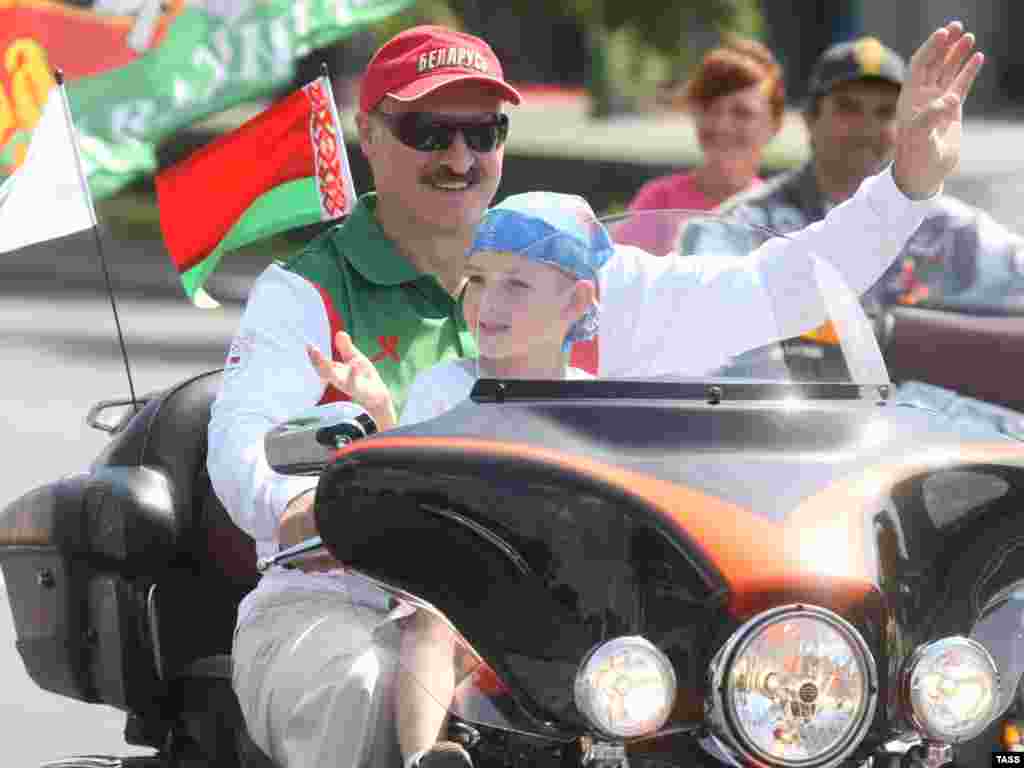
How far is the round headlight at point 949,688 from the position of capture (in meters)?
2.96

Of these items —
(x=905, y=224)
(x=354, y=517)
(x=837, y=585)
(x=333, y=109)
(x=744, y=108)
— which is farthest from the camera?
(x=744, y=108)

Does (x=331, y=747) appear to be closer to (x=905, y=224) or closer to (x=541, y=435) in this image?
(x=541, y=435)

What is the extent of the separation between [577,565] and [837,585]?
30cm

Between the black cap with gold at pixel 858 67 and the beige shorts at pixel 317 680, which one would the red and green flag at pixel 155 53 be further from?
the beige shorts at pixel 317 680

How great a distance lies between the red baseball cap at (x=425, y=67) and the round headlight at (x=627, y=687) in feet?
4.92

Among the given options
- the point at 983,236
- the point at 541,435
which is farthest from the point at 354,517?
the point at 983,236

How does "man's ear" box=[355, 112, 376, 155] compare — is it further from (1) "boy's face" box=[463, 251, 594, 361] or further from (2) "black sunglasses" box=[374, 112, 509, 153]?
(1) "boy's face" box=[463, 251, 594, 361]

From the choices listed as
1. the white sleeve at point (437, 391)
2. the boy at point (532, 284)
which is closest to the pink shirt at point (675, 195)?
the white sleeve at point (437, 391)

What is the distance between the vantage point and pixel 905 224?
160 inches

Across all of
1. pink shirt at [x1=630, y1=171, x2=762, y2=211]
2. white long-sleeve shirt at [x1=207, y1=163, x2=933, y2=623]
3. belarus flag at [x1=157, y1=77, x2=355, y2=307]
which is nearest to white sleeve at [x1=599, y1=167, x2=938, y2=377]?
white long-sleeve shirt at [x1=207, y1=163, x2=933, y2=623]

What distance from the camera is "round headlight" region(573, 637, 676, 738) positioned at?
9.38 feet

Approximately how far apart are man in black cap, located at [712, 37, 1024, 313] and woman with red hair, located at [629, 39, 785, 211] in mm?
701

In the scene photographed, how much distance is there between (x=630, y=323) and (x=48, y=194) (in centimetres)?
132

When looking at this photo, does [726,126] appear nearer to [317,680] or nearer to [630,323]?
→ [630,323]
